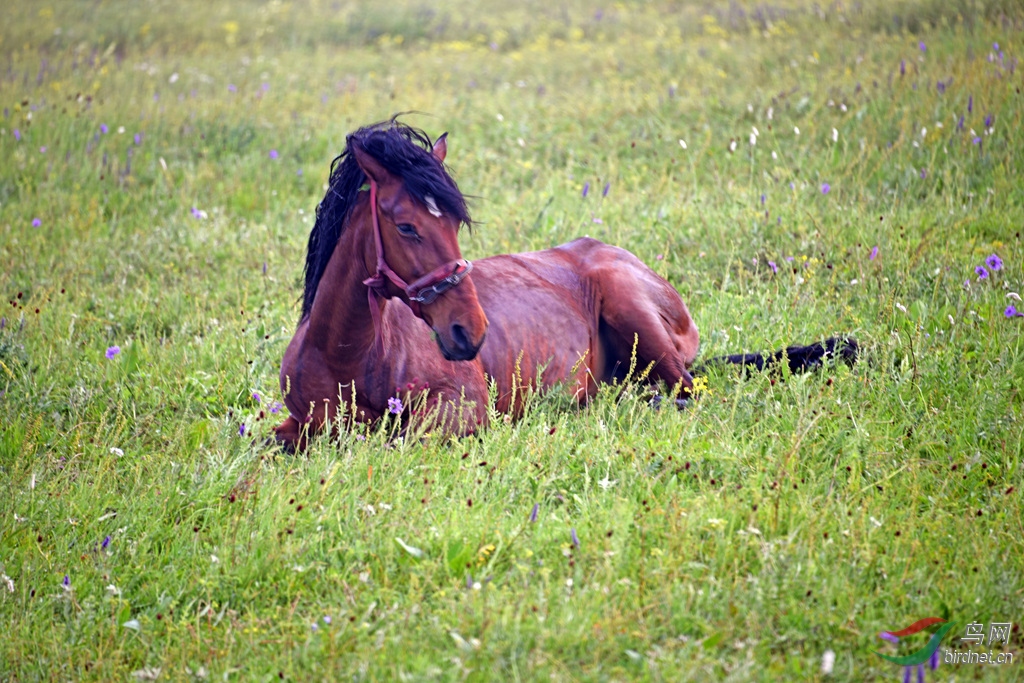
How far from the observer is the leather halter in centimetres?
370

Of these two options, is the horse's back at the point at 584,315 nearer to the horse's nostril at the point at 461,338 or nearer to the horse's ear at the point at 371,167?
the horse's nostril at the point at 461,338

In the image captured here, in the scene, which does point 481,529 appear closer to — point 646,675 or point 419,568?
point 419,568

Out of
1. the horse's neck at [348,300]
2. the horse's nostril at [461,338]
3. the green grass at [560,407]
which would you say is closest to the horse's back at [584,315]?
the green grass at [560,407]

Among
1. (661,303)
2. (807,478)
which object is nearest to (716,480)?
(807,478)

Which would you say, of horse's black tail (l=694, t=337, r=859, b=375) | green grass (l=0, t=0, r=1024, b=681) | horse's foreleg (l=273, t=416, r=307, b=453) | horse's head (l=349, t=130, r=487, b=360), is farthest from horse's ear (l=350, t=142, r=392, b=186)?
horse's black tail (l=694, t=337, r=859, b=375)

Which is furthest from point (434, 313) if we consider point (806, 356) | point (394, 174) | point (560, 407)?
point (806, 356)

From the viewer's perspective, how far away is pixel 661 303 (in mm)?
5398

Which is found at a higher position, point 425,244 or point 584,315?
point 425,244

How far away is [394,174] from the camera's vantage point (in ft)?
12.5

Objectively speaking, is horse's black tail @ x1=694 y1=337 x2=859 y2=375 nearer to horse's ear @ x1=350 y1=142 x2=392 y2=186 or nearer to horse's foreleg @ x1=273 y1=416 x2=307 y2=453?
horse's ear @ x1=350 y1=142 x2=392 y2=186

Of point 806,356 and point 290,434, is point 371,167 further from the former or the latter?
point 806,356

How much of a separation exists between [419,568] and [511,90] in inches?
374

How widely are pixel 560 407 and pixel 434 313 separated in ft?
4.22

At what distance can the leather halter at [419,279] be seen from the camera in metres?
3.70
